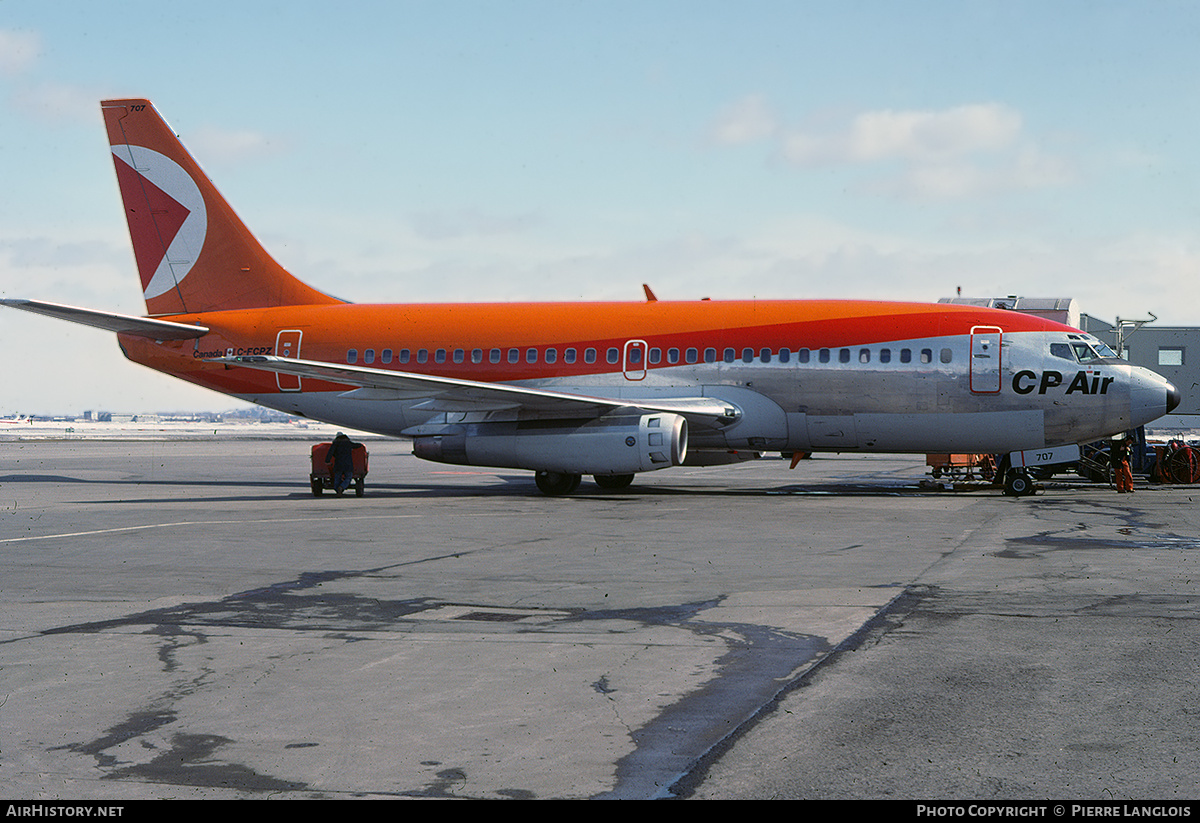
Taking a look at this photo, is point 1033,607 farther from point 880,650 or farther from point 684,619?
point 684,619

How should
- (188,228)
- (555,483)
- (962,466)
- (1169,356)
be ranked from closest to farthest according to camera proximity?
(555,483) < (188,228) < (962,466) < (1169,356)

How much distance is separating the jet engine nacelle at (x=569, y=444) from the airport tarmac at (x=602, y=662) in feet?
18.7

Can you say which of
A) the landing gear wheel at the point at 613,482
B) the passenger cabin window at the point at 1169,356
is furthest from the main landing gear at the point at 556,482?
the passenger cabin window at the point at 1169,356

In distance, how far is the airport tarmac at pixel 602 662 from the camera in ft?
16.8

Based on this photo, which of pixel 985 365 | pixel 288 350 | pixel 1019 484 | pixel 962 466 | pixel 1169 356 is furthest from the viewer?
pixel 1169 356

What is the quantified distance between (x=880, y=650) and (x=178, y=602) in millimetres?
6291

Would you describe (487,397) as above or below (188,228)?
below

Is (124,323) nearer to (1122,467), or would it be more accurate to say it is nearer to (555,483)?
(555,483)

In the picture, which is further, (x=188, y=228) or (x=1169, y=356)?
(x=1169, y=356)

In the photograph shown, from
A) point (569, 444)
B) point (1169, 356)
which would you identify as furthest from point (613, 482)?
point (1169, 356)

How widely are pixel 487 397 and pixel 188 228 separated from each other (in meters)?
11.0

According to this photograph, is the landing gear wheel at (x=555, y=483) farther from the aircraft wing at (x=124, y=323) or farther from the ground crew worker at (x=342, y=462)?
the aircraft wing at (x=124, y=323)

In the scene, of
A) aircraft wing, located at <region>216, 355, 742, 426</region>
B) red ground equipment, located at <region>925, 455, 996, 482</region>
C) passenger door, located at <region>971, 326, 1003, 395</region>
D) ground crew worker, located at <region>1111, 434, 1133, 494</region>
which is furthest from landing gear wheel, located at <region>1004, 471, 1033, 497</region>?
aircraft wing, located at <region>216, 355, 742, 426</region>

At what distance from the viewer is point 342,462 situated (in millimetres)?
23984
